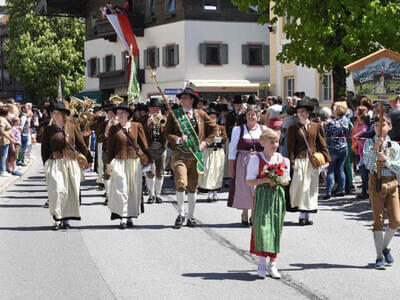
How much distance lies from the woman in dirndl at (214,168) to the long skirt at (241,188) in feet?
10.2

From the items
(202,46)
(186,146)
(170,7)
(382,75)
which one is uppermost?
(170,7)

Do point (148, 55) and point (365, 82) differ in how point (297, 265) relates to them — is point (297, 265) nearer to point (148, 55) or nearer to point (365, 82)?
point (365, 82)

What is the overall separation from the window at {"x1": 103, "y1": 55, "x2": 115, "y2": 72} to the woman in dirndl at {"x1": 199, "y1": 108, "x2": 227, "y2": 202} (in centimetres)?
3782

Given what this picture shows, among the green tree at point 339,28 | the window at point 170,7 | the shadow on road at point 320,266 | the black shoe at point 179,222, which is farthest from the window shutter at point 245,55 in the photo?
the shadow on road at point 320,266

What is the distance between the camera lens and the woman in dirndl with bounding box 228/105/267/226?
12016mm

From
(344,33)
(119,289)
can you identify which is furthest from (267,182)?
(344,33)

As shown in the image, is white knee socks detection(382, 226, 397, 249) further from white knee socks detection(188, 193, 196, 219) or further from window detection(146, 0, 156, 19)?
window detection(146, 0, 156, 19)

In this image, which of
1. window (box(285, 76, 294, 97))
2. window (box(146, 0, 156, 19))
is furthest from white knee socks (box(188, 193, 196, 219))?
window (box(146, 0, 156, 19))

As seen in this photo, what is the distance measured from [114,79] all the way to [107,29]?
3189 mm

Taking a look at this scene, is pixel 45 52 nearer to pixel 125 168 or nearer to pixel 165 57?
pixel 165 57

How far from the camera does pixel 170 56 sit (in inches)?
1879

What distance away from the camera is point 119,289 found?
789cm

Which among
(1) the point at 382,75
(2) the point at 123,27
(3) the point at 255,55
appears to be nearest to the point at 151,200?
(1) the point at 382,75

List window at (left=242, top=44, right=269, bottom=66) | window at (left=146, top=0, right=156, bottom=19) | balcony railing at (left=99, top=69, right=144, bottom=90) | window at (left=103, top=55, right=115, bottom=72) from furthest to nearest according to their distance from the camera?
window at (left=103, top=55, right=115, bottom=72), balcony railing at (left=99, top=69, right=144, bottom=90), window at (left=146, top=0, right=156, bottom=19), window at (left=242, top=44, right=269, bottom=66)
